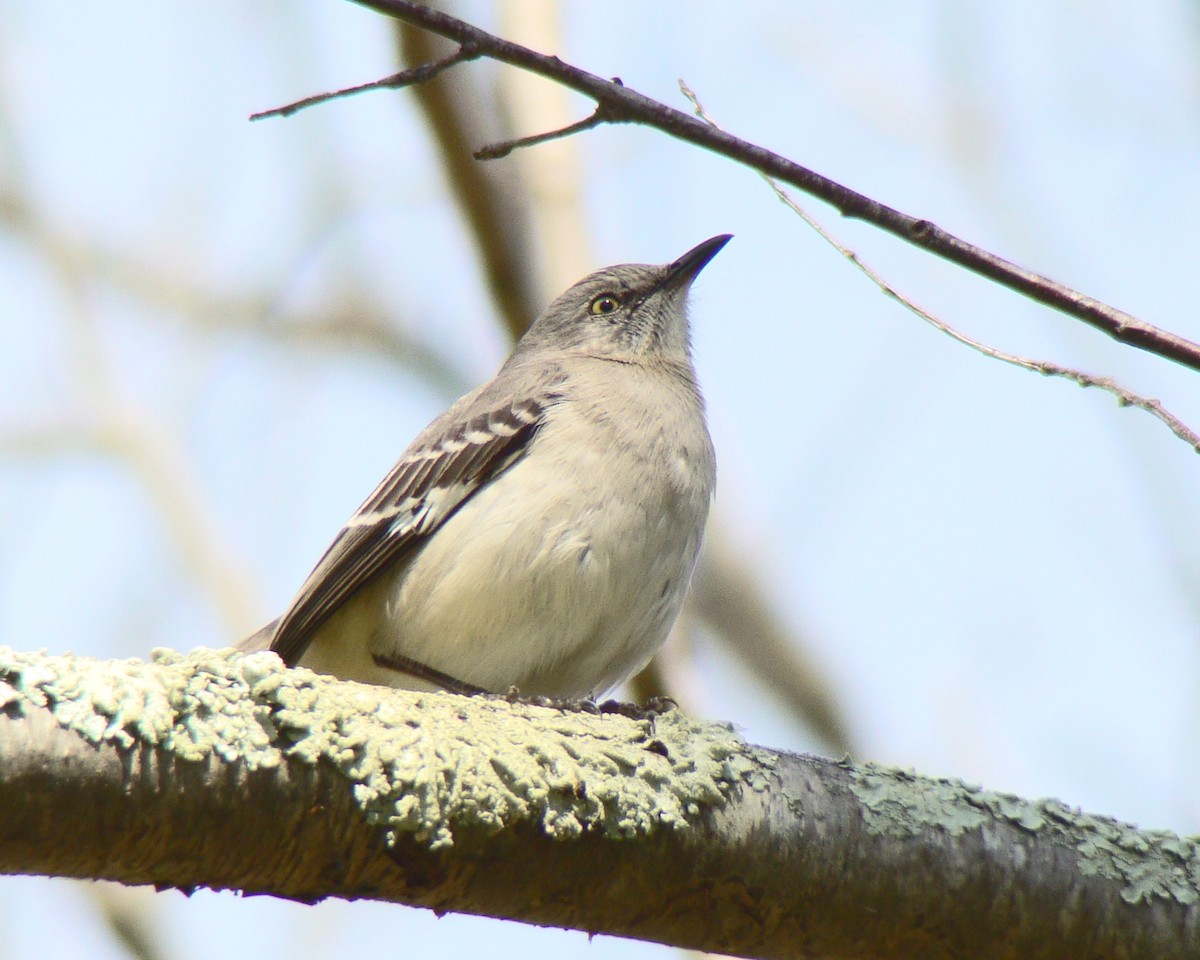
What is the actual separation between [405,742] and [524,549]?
6.29 feet

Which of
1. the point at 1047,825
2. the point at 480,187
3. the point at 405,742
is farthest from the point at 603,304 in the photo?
the point at 405,742

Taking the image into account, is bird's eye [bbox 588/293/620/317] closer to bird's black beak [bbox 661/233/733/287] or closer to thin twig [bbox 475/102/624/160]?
bird's black beak [bbox 661/233/733/287]

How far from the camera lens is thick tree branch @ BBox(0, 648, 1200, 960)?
7.47 ft

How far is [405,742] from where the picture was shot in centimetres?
263

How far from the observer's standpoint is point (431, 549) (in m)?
4.83

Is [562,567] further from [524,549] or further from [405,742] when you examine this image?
[405,742]

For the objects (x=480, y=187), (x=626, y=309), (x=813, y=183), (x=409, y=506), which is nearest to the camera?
(x=813, y=183)

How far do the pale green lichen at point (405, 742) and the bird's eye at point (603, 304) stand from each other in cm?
357

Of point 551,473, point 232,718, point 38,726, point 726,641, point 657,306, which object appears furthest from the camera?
point 726,641

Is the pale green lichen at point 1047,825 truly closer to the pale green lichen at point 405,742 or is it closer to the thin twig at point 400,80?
the pale green lichen at point 405,742

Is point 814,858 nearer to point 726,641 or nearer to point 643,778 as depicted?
point 643,778

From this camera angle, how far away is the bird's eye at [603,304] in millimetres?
6387

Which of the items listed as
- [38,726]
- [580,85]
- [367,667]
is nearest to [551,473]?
[367,667]

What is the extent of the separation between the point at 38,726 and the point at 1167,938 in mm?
2429
